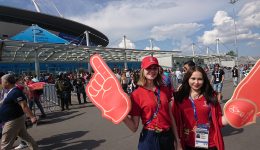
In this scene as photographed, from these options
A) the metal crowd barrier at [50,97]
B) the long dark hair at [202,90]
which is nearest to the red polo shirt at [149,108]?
the long dark hair at [202,90]

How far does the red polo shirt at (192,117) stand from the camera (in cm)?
272

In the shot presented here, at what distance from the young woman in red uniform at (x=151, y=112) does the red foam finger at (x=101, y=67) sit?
12.8 inches

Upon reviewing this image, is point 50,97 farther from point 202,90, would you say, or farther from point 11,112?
point 202,90

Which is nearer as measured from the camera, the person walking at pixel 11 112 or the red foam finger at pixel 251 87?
the red foam finger at pixel 251 87

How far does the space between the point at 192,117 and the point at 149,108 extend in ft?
1.59

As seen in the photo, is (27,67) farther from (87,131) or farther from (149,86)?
(149,86)

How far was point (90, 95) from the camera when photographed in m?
2.70

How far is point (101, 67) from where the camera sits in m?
2.73

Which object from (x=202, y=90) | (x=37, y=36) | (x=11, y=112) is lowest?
(x=11, y=112)

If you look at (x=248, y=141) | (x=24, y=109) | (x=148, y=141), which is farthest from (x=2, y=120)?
(x=248, y=141)

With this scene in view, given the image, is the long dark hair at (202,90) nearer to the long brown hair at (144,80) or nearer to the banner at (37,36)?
the long brown hair at (144,80)

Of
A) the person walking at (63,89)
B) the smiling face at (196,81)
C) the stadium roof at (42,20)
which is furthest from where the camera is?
the stadium roof at (42,20)

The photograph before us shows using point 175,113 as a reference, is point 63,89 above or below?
below

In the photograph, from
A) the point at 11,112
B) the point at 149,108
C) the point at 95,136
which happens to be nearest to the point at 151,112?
the point at 149,108
